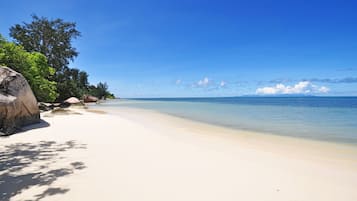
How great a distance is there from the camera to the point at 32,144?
602cm

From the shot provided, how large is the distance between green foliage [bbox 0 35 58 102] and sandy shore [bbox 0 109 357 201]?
10.8 meters

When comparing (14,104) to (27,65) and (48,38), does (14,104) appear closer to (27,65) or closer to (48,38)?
(27,65)

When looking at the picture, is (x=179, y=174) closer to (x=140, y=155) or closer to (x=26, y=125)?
(x=140, y=155)

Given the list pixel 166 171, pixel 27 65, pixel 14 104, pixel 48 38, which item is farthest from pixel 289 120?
pixel 48 38

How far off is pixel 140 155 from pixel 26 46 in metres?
31.1

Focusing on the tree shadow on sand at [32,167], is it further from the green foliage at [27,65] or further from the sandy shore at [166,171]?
the green foliage at [27,65]

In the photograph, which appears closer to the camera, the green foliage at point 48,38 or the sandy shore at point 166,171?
the sandy shore at point 166,171

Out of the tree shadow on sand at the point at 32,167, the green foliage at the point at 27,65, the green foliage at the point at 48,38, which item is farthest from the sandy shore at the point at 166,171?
the green foliage at the point at 48,38

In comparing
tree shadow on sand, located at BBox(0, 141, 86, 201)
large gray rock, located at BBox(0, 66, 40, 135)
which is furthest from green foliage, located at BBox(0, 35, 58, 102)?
tree shadow on sand, located at BBox(0, 141, 86, 201)

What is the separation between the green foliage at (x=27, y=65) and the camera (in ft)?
47.3

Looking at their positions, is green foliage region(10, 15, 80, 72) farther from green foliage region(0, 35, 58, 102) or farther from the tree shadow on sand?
the tree shadow on sand

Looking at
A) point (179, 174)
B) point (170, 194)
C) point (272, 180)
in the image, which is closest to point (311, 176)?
point (272, 180)

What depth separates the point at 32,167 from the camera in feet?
13.6

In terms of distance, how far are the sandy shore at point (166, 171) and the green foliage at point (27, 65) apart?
10.8 meters
